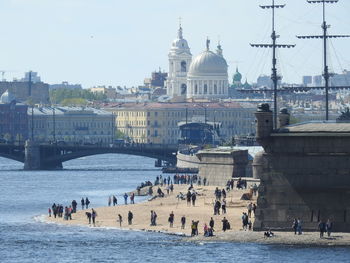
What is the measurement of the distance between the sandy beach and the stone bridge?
197 ft

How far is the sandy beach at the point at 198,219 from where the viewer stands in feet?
221

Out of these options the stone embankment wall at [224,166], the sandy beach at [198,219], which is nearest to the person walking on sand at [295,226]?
the sandy beach at [198,219]

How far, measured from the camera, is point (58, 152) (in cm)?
16975

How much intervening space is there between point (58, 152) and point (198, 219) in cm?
9014

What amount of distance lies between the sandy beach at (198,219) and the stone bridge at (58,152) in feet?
197

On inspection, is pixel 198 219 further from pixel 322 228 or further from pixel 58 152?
pixel 58 152

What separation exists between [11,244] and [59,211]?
1659 cm

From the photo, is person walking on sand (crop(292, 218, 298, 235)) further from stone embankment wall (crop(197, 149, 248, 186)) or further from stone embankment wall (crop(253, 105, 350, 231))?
stone embankment wall (crop(197, 149, 248, 186))

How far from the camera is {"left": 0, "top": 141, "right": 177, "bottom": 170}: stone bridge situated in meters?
165

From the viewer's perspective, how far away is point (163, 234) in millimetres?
75875

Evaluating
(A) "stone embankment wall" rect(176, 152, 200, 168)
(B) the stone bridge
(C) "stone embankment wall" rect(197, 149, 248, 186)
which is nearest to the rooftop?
(C) "stone embankment wall" rect(197, 149, 248, 186)

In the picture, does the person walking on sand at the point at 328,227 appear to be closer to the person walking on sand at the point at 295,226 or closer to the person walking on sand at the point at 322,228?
the person walking on sand at the point at 322,228

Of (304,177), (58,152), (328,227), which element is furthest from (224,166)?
(58,152)

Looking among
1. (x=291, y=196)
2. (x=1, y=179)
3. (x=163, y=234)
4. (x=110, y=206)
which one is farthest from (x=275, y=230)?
(x=1, y=179)
